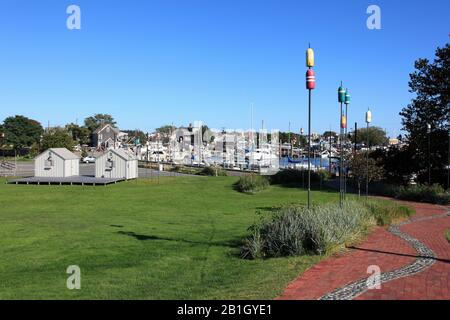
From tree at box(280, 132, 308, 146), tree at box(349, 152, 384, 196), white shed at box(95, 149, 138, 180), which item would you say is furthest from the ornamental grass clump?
tree at box(280, 132, 308, 146)

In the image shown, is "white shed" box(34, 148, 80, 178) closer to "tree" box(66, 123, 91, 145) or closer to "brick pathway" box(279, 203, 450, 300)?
"brick pathway" box(279, 203, 450, 300)

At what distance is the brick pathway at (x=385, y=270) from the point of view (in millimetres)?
7531

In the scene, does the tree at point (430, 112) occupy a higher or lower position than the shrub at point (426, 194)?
higher

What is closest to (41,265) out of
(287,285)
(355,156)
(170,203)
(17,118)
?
(287,285)

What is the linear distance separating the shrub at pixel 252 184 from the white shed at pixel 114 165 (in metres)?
13.5

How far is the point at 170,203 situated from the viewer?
26984mm

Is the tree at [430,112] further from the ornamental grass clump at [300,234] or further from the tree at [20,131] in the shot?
the tree at [20,131]

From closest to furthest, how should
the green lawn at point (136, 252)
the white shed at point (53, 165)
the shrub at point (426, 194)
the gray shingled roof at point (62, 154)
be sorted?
1. the green lawn at point (136, 252)
2. the shrub at point (426, 194)
3. the white shed at point (53, 165)
4. the gray shingled roof at point (62, 154)

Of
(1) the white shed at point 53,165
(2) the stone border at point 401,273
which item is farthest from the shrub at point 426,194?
(1) the white shed at point 53,165

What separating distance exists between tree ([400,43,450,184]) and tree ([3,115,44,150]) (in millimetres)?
88296

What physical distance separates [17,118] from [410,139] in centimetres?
9279

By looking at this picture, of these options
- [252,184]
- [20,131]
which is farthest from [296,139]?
[252,184]

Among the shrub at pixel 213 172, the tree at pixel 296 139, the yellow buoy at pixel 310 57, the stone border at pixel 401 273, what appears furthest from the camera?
the tree at pixel 296 139

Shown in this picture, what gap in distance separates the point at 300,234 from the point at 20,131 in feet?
337
